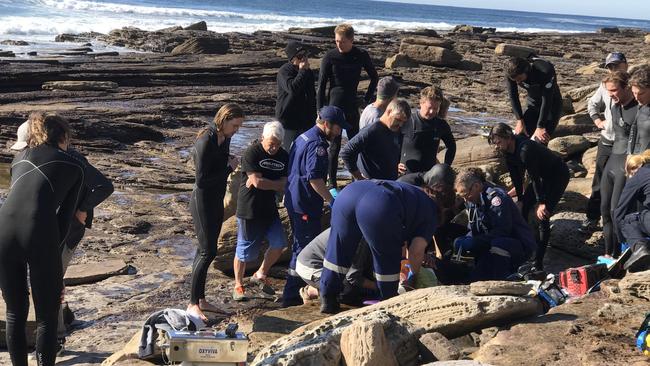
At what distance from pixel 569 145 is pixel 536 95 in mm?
1949

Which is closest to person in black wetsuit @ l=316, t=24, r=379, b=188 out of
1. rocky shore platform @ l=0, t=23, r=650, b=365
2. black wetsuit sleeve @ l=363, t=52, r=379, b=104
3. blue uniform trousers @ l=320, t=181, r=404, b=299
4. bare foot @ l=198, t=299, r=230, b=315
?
black wetsuit sleeve @ l=363, t=52, r=379, b=104

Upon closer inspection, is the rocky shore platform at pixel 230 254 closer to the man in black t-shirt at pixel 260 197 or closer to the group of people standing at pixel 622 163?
the man in black t-shirt at pixel 260 197

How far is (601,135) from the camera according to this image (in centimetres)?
858

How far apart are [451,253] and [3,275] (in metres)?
3.86

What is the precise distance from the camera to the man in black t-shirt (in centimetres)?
737

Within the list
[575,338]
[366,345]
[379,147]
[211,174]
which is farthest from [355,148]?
[366,345]

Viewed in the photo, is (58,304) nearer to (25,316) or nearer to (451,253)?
(25,316)

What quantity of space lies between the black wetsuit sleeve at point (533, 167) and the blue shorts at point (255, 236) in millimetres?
2294

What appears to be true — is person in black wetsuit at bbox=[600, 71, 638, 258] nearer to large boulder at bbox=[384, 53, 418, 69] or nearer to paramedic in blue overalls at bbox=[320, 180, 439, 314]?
paramedic in blue overalls at bbox=[320, 180, 439, 314]

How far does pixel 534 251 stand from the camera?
7.72 m

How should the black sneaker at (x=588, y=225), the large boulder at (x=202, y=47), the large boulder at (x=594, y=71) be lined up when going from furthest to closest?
the large boulder at (x=202, y=47)
the large boulder at (x=594, y=71)
the black sneaker at (x=588, y=225)

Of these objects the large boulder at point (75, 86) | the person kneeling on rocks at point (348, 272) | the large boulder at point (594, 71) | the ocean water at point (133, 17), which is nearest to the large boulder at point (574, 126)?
the person kneeling on rocks at point (348, 272)

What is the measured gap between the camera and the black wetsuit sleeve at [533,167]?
8.02 metres

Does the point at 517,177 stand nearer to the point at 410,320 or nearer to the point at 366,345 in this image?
the point at 410,320
